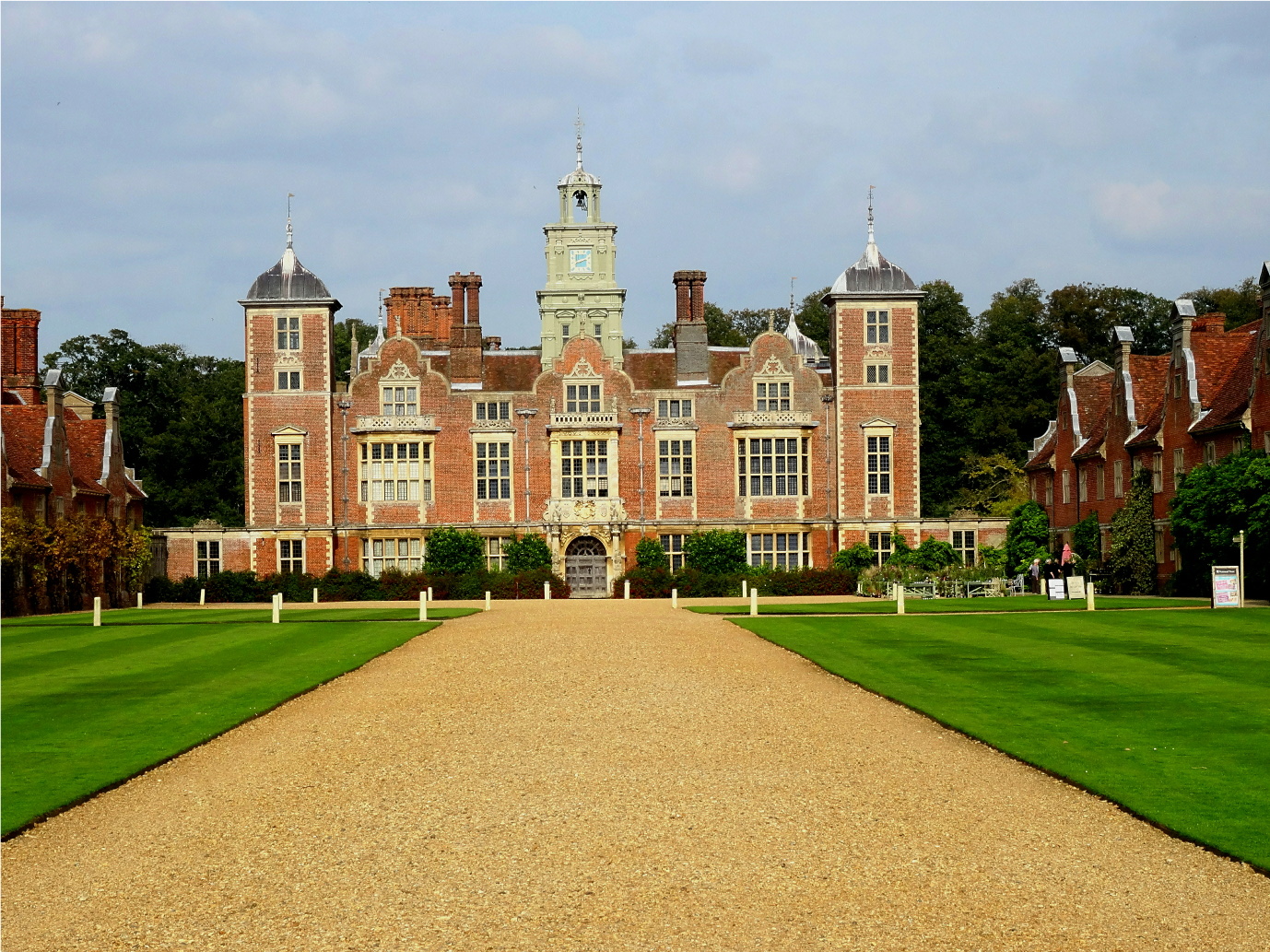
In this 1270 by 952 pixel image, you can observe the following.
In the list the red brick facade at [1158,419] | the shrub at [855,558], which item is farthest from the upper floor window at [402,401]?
the red brick facade at [1158,419]

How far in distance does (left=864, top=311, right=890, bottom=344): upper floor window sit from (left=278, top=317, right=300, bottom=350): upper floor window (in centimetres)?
1880

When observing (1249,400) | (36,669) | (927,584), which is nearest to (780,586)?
(927,584)

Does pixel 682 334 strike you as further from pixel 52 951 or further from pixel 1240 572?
pixel 52 951

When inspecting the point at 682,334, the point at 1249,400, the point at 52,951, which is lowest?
the point at 52,951

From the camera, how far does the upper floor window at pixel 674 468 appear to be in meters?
47.1

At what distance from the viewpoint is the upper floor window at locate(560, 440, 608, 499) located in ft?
155

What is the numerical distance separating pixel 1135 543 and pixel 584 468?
17.4 m

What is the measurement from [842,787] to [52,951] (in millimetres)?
6076

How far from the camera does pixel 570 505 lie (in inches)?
1825

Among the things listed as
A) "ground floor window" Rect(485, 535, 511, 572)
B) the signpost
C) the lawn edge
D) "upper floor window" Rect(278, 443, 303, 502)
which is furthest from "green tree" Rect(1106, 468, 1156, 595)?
the lawn edge

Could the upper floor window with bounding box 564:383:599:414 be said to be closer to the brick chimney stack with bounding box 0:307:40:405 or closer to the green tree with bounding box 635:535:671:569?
the green tree with bounding box 635:535:671:569

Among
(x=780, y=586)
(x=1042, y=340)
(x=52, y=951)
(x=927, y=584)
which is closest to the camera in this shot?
(x=52, y=951)

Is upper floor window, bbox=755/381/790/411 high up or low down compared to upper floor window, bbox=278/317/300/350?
down

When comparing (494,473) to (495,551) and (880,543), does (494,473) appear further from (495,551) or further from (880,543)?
(880,543)
